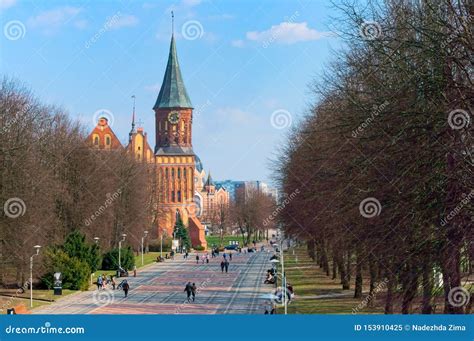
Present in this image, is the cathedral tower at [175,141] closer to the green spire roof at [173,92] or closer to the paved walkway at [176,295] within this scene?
the green spire roof at [173,92]

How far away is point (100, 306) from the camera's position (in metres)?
41.5

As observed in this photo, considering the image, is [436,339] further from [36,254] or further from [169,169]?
[169,169]

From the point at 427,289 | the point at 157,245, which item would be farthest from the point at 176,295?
the point at 157,245

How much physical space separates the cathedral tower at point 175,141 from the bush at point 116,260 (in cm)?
5882

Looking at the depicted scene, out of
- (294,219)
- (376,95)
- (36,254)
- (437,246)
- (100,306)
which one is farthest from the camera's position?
(294,219)

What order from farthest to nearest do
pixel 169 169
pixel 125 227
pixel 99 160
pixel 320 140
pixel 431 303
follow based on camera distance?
pixel 169 169 → pixel 125 227 → pixel 99 160 → pixel 320 140 → pixel 431 303

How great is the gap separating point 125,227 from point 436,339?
6432cm

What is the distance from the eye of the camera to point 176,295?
48.0 metres

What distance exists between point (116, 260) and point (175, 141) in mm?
75880

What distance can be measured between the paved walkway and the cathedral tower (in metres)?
63.2

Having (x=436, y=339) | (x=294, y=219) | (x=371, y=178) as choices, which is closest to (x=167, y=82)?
(x=294, y=219)

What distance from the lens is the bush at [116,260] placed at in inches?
2721

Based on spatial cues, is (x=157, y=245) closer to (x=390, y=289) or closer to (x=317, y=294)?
(x=317, y=294)

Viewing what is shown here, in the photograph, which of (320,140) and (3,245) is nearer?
(320,140)
